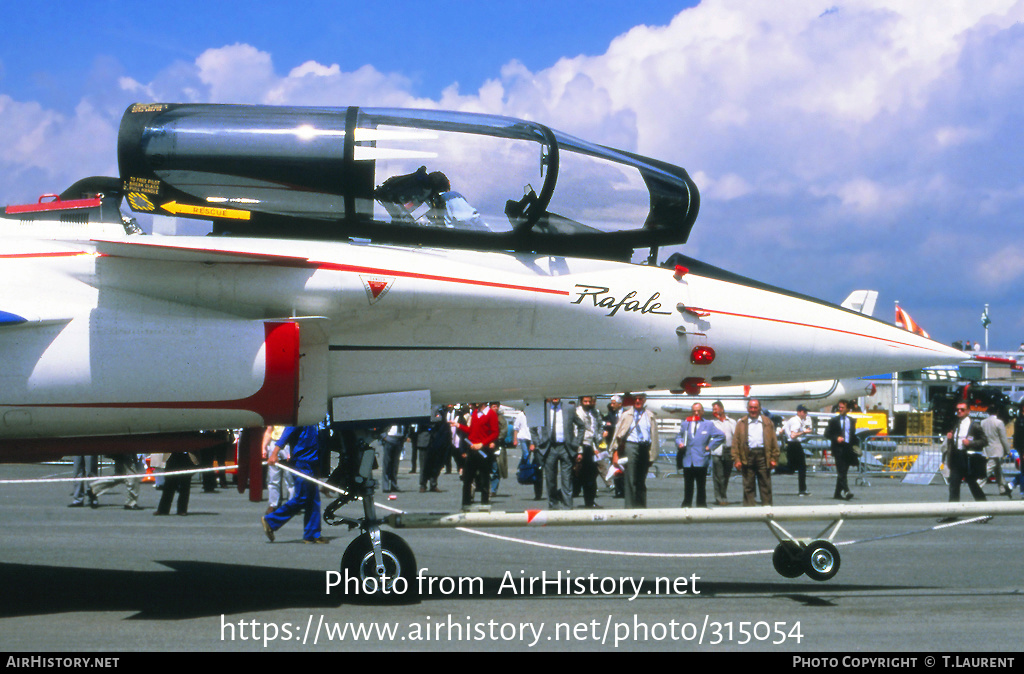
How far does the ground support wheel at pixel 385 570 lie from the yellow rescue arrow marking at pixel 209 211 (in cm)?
252

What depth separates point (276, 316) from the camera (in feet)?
22.2

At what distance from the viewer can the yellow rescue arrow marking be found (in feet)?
22.2

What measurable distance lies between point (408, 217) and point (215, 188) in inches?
54.6

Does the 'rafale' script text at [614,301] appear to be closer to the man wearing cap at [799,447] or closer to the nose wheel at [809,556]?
the nose wheel at [809,556]

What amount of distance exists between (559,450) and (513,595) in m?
8.16

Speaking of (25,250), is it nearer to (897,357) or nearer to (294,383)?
(294,383)

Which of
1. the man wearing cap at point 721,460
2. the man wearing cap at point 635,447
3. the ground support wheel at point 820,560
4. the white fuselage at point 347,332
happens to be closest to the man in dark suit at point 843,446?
the man wearing cap at point 721,460

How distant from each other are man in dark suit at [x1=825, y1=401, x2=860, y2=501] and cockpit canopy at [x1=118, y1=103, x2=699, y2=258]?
12.6 metres

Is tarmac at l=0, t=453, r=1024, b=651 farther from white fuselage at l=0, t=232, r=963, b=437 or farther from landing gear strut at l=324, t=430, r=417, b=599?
white fuselage at l=0, t=232, r=963, b=437

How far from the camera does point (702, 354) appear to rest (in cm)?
730

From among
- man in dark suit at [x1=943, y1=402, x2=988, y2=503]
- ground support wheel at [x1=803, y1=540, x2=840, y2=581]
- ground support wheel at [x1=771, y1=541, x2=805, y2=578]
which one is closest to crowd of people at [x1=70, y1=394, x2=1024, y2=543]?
man in dark suit at [x1=943, y1=402, x2=988, y2=503]

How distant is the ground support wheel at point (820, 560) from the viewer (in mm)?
7562

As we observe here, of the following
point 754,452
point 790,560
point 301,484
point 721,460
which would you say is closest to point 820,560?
point 790,560

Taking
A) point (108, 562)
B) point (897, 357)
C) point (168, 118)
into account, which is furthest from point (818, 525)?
point (168, 118)
